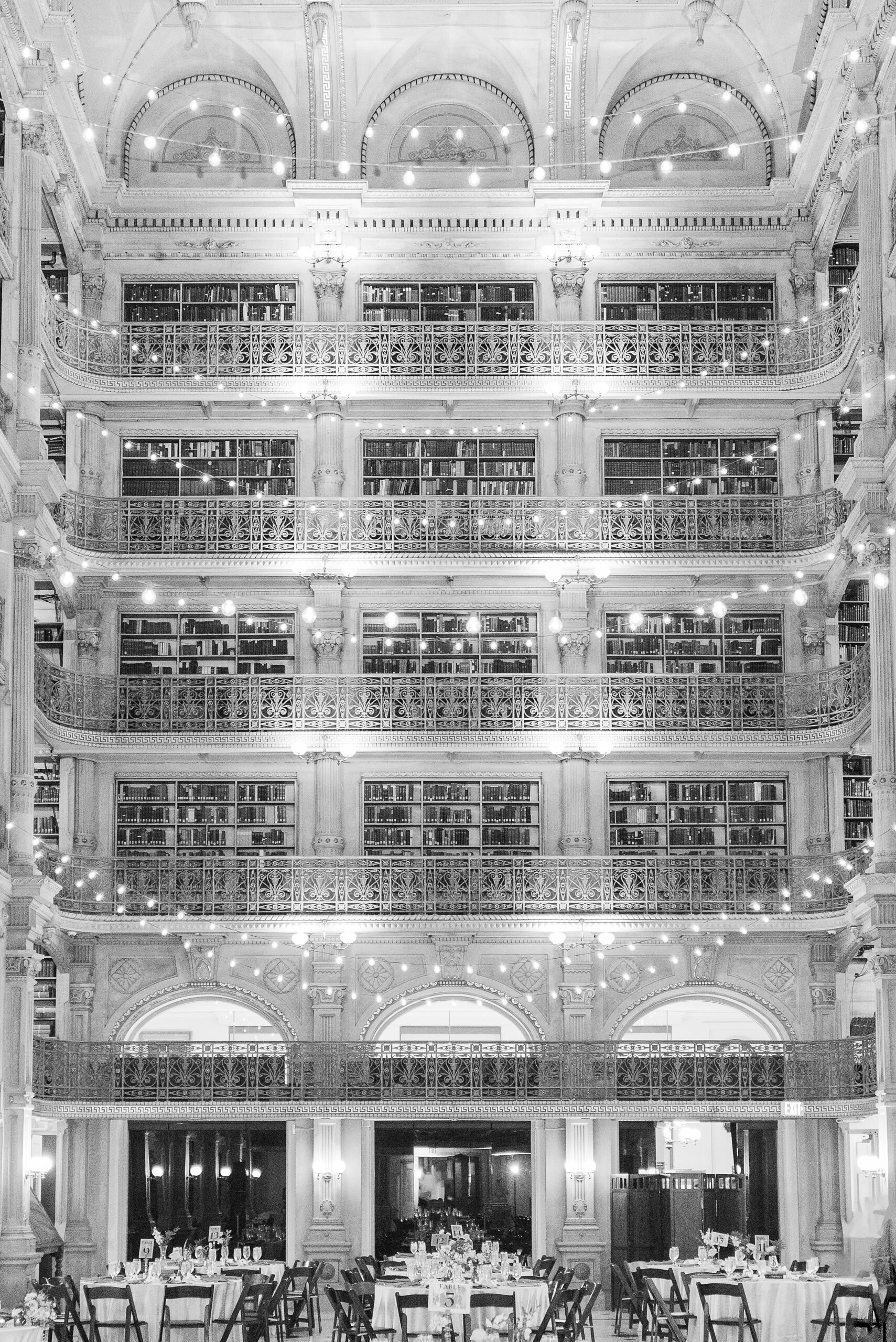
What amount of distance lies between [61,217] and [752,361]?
23.5 feet

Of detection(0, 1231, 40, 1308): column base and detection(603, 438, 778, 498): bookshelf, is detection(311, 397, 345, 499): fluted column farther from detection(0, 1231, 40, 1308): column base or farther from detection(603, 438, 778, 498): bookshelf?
detection(0, 1231, 40, 1308): column base

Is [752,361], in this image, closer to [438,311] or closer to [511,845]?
[438,311]

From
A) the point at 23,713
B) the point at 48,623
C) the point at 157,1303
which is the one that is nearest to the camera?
the point at 157,1303

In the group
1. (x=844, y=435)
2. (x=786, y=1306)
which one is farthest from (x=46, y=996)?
→ (x=844, y=435)

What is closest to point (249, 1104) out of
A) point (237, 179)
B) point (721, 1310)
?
point (721, 1310)

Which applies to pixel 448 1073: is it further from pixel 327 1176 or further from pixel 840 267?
pixel 840 267

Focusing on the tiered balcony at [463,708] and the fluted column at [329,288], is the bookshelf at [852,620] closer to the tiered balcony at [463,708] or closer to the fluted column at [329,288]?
the tiered balcony at [463,708]

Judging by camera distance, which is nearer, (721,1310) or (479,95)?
(721,1310)

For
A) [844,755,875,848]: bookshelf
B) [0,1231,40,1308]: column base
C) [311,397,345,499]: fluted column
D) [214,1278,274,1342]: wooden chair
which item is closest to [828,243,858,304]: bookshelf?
[844,755,875,848]: bookshelf

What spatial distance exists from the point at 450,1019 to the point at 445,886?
102 inches

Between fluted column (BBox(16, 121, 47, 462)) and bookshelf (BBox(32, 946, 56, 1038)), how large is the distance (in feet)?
18.9

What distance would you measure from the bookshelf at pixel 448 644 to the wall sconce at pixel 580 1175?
500 centimetres

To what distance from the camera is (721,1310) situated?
47.2 feet

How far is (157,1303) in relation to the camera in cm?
1423
